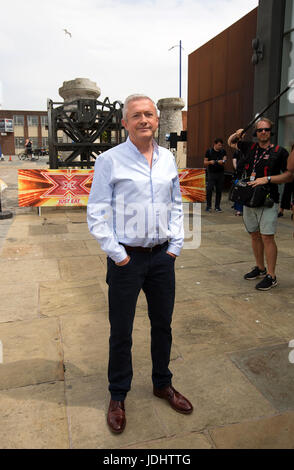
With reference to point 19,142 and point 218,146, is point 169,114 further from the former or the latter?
point 19,142

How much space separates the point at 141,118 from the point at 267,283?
120 inches

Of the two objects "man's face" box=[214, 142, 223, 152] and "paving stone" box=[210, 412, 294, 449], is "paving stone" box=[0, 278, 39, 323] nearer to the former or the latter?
"paving stone" box=[210, 412, 294, 449]

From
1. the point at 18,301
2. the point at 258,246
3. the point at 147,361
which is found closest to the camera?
the point at 147,361

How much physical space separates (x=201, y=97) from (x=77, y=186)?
27.1 feet

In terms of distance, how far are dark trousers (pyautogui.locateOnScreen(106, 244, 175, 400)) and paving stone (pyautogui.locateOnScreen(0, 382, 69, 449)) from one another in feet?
1.28

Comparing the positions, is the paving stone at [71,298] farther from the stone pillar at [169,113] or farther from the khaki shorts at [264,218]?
the stone pillar at [169,113]

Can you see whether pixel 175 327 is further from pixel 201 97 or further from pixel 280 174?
pixel 201 97

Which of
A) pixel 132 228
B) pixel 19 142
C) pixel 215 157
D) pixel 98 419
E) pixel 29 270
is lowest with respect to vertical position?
pixel 98 419

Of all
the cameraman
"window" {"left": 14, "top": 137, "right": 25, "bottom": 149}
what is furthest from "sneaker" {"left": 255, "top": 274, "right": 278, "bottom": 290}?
"window" {"left": 14, "top": 137, "right": 25, "bottom": 149}

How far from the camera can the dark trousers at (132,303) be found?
231cm

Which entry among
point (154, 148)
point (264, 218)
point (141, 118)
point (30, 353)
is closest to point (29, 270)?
point (30, 353)

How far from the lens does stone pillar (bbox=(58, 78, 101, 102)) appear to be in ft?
42.4

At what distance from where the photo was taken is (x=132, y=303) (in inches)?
93.0

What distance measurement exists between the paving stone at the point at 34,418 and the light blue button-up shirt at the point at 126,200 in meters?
1.11
